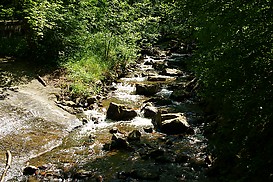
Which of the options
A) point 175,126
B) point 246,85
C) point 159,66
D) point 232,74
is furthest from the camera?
point 159,66

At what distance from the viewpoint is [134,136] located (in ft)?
30.7

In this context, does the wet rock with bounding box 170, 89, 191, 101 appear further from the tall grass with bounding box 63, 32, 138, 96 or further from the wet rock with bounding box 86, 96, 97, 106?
the wet rock with bounding box 86, 96, 97, 106

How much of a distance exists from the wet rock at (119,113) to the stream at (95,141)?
0.09 m

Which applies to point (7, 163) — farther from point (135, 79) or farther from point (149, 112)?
point (135, 79)

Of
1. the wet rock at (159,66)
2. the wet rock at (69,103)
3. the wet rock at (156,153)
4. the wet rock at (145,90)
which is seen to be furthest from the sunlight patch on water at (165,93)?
the wet rock at (156,153)

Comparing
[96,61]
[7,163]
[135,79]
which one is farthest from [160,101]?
[7,163]

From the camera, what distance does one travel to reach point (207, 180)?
700cm

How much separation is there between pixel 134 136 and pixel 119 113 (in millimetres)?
1947

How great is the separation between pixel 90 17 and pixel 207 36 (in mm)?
9679

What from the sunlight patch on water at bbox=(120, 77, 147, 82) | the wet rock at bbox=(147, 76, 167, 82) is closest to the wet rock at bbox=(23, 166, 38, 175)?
the sunlight patch on water at bbox=(120, 77, 147, 82)

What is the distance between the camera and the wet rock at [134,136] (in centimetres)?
934

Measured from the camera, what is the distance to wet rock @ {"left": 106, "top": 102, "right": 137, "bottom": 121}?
437 inches

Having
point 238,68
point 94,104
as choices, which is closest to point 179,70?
point 94,104

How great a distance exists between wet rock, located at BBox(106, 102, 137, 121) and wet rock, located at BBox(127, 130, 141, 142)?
1681 mm
